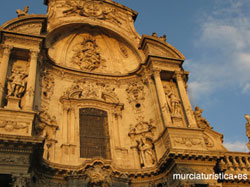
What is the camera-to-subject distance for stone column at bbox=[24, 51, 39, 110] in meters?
14.5

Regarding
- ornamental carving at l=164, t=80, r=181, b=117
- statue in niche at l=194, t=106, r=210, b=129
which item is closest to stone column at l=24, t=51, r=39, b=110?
ornamental carving at l=164, t=80, r=181, b=117

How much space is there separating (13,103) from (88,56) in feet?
23.5

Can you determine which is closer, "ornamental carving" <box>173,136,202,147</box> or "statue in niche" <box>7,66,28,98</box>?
"statue in niche" <box>7,66,28,98</box>

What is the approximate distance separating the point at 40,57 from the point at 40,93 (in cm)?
203

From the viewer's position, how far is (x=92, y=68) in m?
20.1

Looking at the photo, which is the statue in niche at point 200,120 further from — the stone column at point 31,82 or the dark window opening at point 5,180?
the dark window opening at point 5,180

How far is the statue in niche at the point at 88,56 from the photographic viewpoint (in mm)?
20105

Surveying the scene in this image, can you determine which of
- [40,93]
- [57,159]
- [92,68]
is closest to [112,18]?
[92,68]

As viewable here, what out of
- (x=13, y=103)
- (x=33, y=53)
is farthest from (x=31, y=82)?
(x=33, y=53)

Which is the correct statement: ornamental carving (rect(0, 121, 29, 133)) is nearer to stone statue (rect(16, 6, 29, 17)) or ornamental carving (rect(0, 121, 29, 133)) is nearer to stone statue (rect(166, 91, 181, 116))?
stone statue (rect(166, 91, 181, 116))

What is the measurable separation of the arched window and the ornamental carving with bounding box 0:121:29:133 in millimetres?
3685

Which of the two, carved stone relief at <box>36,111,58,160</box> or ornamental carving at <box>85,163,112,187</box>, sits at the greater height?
carved stone relief at <box>36,111,58,160</box>

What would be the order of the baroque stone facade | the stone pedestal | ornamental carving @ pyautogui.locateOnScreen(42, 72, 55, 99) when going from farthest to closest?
ornamental carving @ pyautogui.locateOnScreen(42, 72, 55, 99) < the stone pedestal < the baroque stone facade

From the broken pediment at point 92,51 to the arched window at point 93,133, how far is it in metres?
3.31
